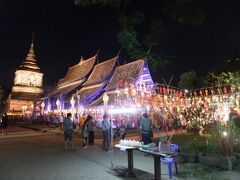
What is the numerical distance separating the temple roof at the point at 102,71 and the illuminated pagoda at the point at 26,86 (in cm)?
2910

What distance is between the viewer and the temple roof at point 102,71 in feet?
94.2

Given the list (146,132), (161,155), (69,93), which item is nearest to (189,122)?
(146,132)

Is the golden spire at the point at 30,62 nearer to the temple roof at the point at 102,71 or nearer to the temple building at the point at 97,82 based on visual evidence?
the temple building at the point at 97,82

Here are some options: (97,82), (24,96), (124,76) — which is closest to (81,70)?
(97,82)

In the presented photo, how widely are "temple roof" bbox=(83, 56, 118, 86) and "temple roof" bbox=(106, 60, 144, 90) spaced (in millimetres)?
1404

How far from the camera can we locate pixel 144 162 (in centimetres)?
773

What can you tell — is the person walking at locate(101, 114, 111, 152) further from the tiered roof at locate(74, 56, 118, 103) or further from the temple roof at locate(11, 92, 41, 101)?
the temple roof at locate(11, 92, 41, 101)

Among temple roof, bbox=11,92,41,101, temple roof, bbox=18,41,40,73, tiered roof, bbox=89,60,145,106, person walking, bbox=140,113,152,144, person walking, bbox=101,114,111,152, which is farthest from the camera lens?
temple roof, bbox=18,41,40,73

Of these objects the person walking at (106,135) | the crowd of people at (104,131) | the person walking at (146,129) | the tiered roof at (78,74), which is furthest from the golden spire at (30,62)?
the person walking at (146,129)

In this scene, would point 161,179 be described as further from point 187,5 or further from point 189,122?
point 189,122

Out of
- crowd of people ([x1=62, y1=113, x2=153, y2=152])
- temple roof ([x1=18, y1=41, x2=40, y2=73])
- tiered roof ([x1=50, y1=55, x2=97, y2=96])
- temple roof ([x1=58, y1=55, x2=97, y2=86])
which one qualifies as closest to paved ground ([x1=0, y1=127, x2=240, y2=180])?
crowd of people ([x1=62, y1=113, x2=153, y2=152])

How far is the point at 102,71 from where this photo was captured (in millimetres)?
30453

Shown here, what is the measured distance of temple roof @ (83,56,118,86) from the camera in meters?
28.7

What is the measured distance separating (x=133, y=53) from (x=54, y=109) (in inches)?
1238
